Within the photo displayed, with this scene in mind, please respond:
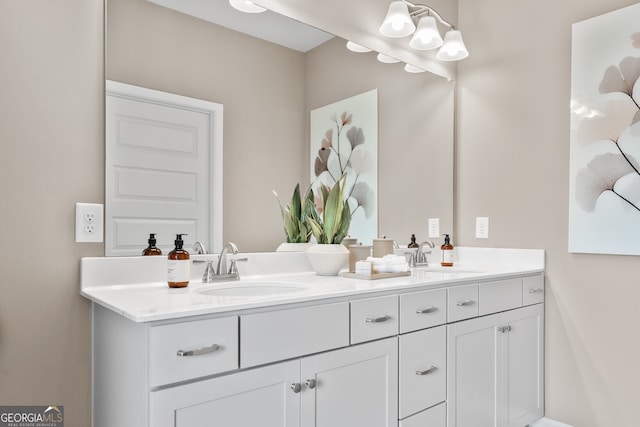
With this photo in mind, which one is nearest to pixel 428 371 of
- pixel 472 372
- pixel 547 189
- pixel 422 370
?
pixel 422 370

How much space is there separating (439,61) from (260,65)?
45.5 inches

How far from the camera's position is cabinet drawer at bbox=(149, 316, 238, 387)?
3.11ft

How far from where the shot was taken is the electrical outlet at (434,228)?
2408 mm

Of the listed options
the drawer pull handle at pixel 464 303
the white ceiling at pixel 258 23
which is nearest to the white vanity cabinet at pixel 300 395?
the drawer pull handle at pixel 464 303

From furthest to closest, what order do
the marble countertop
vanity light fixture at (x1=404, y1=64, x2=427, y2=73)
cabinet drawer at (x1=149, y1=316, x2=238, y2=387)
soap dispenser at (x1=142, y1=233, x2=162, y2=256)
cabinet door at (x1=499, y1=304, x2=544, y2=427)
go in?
vanity light fixture at (x1=404, y1=64, x2=427, y2=73), cabinet door at (x1=499, y1=304, x2=544, y2=427), soap dispenser at (x1=142, y1=233, x2=162, y2=256), the marble countertop, cabinet drawer at (x1=149, y1=316, x2=238, y2=387)

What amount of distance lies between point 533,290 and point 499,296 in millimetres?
296

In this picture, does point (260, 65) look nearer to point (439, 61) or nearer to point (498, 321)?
point (439, 61)

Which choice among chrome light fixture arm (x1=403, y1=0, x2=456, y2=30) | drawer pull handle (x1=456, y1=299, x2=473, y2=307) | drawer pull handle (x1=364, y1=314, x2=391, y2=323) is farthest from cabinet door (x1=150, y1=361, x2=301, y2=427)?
chrome light fixture arm (x1=403, y1=0, x2=456, y2=30)

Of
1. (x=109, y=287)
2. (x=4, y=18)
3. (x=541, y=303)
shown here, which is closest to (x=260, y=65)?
(x=4, y=18)

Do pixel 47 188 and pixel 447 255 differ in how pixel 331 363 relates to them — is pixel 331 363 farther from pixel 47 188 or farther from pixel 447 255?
pixel 447 255

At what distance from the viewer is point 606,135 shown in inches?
75.7

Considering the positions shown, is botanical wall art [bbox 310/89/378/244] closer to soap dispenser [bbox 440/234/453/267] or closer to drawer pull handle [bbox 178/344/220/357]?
soap dispenser [bbox 440/234/453/267]

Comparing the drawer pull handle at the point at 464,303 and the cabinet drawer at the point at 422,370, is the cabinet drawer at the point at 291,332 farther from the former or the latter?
the drawer pull handle at the point at 464,303

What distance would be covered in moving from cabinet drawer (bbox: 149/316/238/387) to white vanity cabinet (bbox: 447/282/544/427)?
3.08 feet
